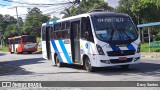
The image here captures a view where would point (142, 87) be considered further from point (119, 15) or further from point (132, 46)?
point (119, 15)

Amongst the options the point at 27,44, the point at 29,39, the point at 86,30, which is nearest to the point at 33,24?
the point at 27,44

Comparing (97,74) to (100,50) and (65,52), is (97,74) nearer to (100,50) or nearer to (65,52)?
(100,50)

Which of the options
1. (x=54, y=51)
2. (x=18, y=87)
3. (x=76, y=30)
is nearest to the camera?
(x=18, y=87)

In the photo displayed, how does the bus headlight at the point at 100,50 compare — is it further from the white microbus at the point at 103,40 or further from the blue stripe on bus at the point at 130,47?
the blue stripe on bus at the point at 130,47

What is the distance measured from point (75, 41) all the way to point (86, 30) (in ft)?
6.29

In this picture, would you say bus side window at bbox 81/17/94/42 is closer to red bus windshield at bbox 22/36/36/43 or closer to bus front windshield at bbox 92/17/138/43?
bus front windshield at bbox 92/17/138/43

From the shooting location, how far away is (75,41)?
60.5ft

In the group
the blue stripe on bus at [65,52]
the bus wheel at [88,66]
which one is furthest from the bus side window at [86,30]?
the blue stripe on bus at [65,52]

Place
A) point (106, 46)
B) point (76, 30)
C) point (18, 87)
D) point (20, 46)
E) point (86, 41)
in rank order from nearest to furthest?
point (18, 87), point (106, 46), point (86, 41), point (76, 30), point (20, 46)

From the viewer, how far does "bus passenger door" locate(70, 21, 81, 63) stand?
18.1 metres

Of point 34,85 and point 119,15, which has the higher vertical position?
point 119,15

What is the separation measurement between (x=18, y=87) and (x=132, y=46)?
587cm

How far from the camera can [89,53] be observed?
648 inches

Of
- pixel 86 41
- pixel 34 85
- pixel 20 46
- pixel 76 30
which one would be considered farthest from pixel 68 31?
pixel 20 46
